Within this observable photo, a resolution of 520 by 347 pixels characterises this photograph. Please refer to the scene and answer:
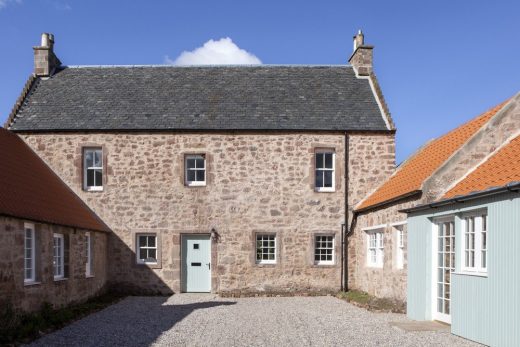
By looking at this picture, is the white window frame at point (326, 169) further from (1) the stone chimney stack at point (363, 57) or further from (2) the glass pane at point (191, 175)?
(2) the glass pane at point (191, 175)

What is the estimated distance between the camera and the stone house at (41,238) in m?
12.5

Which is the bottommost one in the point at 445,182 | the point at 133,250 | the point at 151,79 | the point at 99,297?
the point at 99,297

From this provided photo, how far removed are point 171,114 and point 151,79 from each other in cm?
264

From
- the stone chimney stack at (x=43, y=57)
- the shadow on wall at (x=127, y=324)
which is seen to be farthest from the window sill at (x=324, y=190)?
the stone chimney stack at (x=43, y=57)

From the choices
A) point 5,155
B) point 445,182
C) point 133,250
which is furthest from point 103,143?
point 445,182

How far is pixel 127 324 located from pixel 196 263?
25.4ft

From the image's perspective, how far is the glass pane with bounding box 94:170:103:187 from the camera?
21.2 meters

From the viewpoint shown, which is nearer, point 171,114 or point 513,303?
point 513,303

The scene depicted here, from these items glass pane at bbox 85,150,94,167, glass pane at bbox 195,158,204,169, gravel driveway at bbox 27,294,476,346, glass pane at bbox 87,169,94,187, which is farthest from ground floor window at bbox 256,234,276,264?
glass pane at bbox 85,150,94,167

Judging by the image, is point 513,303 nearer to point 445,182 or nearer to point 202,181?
point 445,182

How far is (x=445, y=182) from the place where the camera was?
14023 millimetres

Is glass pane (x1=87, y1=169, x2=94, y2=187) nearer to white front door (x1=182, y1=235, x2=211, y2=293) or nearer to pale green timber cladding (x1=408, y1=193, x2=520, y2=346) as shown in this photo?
white front door (x1=182, y1=235, x2=211, y2=293)

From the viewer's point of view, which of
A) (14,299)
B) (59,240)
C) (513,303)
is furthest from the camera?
(59,240)

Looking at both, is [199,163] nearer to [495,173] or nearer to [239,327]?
[239,327]
